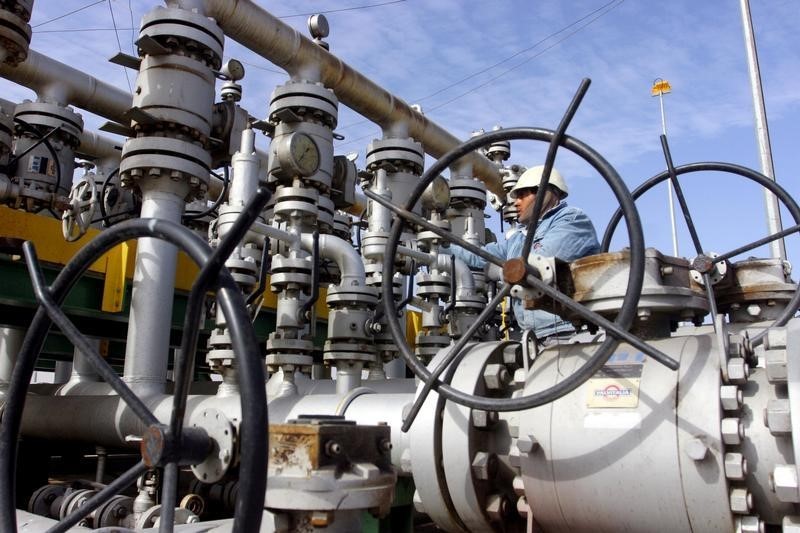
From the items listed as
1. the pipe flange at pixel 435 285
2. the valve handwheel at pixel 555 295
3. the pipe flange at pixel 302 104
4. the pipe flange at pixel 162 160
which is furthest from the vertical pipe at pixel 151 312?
the pipe flange at pixel 435 285

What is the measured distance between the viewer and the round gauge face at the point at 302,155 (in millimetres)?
3154

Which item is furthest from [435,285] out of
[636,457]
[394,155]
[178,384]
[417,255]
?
[178,384]

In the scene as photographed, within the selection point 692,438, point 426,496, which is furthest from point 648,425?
point 426,496

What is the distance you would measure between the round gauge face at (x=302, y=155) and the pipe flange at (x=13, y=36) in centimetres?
118

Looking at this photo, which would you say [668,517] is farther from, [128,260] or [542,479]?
[128,260]

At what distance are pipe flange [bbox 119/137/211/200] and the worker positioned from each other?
1.22 m

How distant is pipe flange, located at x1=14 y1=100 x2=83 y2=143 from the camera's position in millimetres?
3756

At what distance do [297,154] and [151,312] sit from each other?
1.01 m

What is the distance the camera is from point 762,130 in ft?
15.6

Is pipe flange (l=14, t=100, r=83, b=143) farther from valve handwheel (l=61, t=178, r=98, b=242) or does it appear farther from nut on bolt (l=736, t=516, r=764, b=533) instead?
nut on bolt (l=736, t=516, r=764, b=533)

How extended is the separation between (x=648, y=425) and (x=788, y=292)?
700mm

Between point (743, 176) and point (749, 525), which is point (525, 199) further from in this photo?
point (749, 525)

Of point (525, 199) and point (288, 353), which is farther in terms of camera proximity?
point (288, 353)

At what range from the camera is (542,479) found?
148 cm
